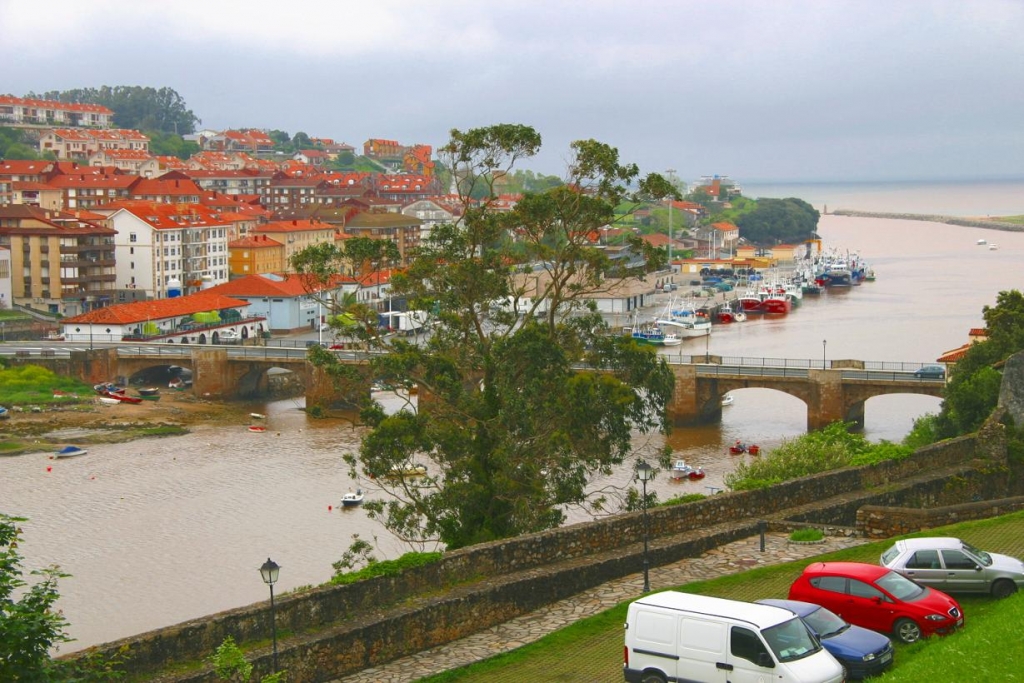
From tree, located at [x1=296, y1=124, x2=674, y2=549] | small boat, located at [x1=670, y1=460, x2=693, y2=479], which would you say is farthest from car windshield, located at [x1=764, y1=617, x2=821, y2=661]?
small boat, located at [x1=670, y1=460, x2=693, y2=479]

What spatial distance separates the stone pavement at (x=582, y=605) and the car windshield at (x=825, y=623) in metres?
3.16

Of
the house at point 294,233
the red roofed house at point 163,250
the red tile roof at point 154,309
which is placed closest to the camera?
the red tile roof at point 154,309

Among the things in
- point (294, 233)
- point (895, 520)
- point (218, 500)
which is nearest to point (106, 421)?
point (218, 500)

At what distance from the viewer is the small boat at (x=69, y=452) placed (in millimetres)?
44156

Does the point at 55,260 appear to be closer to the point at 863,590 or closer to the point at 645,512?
the point at 645,512

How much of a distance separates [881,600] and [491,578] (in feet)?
14.6

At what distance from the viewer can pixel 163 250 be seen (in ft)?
265

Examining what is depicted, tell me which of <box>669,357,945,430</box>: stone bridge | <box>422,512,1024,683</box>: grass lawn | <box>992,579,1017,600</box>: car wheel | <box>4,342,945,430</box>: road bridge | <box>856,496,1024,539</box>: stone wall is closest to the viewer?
<box>422,512,1024,683</box>: grass lawn

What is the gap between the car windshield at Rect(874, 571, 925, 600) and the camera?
1319 cm

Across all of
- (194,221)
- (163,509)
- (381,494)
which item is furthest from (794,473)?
(194,221)

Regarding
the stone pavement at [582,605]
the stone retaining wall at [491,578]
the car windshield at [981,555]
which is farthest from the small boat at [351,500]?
the car windshield at [981,555]

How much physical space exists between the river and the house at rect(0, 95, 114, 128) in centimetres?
12171

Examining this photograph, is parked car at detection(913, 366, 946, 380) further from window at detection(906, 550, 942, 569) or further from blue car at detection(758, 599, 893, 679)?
blue car at detection(758, 599, 893, 679)

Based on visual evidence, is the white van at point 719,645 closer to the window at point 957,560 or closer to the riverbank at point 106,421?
the window at point 957,560
